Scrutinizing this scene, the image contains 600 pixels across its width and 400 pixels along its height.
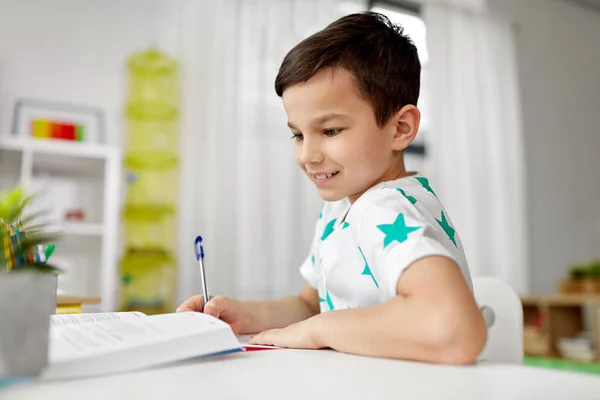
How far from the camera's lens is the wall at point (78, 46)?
3195 mm

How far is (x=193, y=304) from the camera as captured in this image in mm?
833

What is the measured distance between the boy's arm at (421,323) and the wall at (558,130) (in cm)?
418

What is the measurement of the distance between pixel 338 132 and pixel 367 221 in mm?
192

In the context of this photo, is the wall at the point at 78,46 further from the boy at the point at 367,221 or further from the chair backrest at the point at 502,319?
the chair backrest at the point at 502,319

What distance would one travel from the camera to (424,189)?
2.57 ft

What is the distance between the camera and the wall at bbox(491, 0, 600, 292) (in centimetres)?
450

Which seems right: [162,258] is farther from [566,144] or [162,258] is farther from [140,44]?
[566,144]

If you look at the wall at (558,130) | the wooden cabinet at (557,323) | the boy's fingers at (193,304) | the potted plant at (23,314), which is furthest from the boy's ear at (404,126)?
the wall at (558,130)

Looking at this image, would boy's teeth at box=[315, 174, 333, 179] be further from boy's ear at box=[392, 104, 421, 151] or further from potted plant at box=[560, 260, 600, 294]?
potted plant at box=[560, 260, 600, 294]

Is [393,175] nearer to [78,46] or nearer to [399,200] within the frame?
[399,200]

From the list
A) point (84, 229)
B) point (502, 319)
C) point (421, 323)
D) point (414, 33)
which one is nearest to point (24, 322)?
point (421, 323)

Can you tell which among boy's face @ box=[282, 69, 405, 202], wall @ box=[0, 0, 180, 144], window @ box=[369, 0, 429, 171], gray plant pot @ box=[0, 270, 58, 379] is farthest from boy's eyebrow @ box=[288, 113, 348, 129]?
window @ box=[369, 0, 429, 171]

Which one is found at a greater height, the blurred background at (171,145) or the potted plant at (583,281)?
the blurred background at (171,145)

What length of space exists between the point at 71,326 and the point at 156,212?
2.72 m
